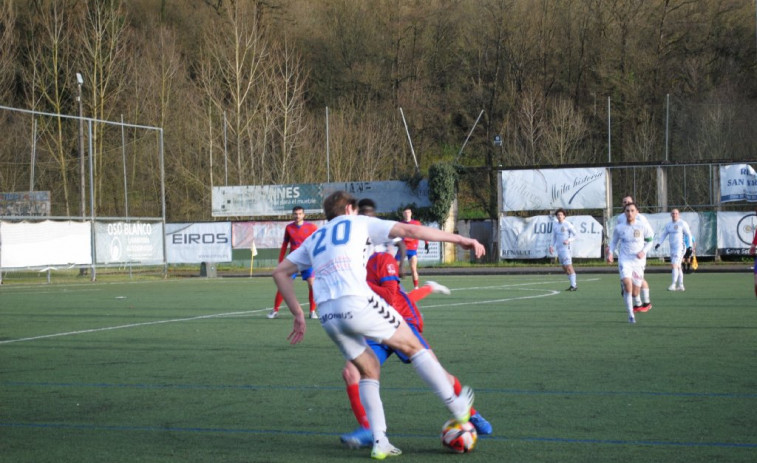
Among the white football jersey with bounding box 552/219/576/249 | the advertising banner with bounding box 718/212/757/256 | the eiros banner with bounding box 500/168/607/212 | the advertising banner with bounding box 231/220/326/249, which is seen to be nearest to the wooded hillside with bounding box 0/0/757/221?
the advertising banner with bounding box 231/220/326/249

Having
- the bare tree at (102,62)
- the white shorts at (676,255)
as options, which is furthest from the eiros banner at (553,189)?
the bare tree at (102,62)

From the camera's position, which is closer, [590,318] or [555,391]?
[555,391]

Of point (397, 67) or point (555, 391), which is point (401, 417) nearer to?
point (555, 391)

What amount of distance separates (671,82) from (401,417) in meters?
52.7

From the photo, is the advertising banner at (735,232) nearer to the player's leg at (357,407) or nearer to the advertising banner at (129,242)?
the advertising banner at (129,242)

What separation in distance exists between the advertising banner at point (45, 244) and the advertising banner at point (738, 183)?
2693 centimetres

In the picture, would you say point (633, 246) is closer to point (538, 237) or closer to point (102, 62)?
point (538, 237)

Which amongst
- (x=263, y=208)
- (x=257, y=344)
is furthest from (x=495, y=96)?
(x=257, y=344)

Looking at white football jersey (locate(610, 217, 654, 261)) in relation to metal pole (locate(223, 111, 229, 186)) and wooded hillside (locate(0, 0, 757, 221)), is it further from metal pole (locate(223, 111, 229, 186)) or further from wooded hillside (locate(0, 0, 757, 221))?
metal pole (locate(223, 111, 229, 186))

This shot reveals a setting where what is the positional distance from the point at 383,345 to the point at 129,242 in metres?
30.8

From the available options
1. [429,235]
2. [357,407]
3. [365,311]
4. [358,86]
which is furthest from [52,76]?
[429,235]

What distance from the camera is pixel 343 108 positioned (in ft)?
201

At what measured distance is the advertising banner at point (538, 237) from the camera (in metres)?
40.5

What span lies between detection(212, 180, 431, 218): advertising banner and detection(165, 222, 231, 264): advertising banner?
147 inches
